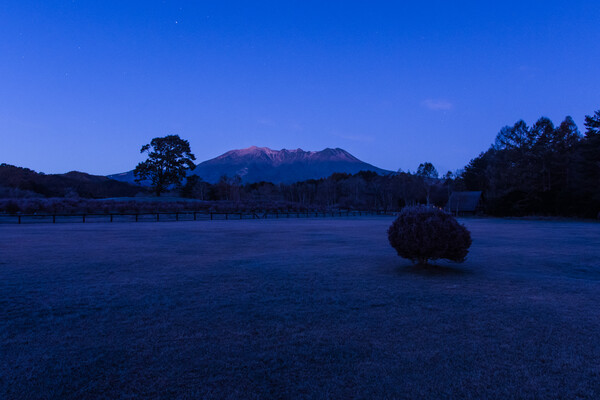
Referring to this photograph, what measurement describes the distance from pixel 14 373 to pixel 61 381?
540 millimetres

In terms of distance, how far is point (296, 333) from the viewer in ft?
15.1

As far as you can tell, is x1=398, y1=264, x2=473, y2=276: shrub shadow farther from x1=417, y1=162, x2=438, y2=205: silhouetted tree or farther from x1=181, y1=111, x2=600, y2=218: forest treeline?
x1=417, y1=162, x2=438, y2=205: silhouetted tree

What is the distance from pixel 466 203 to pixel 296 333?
68006 millimetres

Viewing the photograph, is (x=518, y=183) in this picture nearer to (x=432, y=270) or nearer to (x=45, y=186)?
(x=432, y=270)

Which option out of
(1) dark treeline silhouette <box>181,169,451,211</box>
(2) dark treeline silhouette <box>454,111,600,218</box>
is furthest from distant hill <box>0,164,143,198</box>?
(2) dark treeline silhouette <box>454,111,600,218</box>

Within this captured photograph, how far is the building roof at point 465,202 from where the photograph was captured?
64.7 metres

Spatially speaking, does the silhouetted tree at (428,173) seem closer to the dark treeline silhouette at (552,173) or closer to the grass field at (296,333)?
the dark treeline silhouette at (552,173)

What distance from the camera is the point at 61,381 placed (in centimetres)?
338

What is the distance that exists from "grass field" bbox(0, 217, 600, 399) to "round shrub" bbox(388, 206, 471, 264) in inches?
20.1

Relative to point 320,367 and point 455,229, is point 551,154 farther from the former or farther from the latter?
point 320,367

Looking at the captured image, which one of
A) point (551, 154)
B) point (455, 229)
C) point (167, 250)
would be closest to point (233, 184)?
point (551, 154)

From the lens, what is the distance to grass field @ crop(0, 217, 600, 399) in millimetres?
3367

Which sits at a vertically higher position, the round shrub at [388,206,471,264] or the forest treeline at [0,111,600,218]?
the forest treeline at [0,111,600,218]

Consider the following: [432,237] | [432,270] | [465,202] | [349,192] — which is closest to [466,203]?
[465,202]
